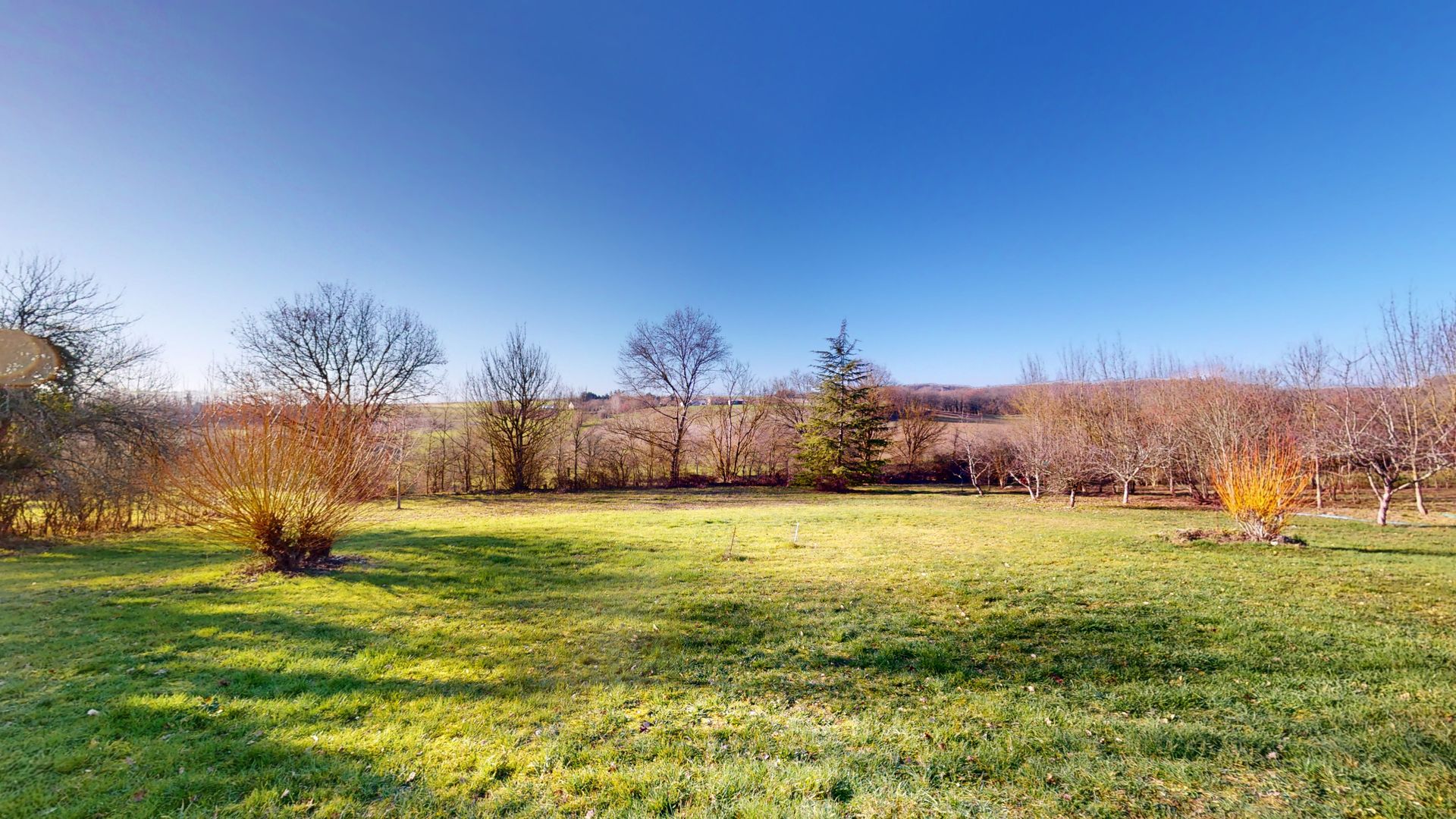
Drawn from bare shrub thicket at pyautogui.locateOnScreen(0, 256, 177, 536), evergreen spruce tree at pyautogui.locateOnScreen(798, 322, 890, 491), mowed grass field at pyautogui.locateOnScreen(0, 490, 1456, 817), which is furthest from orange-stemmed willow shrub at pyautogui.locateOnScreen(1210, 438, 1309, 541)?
bare shrub thicket at pyautogui.locateOnScreen(0, 256, 177, 536)

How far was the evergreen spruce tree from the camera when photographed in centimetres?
2717

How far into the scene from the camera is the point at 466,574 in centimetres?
830

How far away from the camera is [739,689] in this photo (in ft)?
14.4

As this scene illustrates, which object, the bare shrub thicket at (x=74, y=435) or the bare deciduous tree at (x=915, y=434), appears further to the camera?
the bare deciduous tree at (x=915, y=434)

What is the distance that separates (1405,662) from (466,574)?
465 inches

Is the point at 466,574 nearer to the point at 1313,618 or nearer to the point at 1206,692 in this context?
the point at 1206,692

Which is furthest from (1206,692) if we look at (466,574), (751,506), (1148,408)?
(1148,408)

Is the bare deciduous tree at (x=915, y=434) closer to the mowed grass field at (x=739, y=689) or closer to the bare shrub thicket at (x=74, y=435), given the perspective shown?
the mowed grass field at (x=739, y=689)

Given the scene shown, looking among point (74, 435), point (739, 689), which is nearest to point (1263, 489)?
point (739, 689)

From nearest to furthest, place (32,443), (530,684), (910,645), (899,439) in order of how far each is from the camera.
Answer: (530,684) < (910,645) < (32,443) < (899,439)

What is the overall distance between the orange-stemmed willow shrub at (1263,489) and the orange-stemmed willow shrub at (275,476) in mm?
18420

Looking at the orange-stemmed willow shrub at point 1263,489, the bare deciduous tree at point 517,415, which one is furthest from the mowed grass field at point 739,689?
the bare deciduous tree at point 517,415

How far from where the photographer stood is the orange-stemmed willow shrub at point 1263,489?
984cm

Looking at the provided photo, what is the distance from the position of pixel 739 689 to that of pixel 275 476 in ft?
28.5
